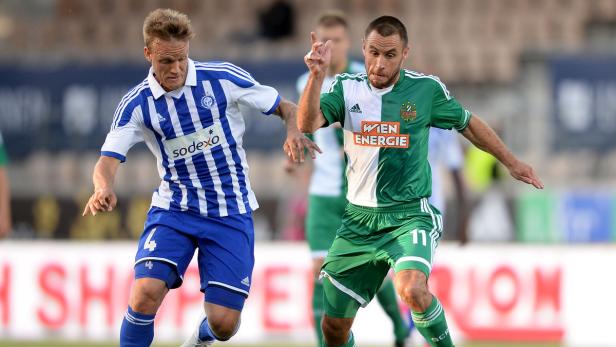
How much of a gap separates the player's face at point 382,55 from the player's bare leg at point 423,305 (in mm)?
1039

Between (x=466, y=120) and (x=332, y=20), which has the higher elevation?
(x=332, y=20)

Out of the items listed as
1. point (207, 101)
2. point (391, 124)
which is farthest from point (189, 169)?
point (391, 124)

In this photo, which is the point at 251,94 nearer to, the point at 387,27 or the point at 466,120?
the point at 387,27

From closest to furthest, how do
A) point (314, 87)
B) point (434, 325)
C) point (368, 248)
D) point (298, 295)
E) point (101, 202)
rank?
point (101, 202), point (314, 87), point (434, 325), point (368, 248), point (298, 295)

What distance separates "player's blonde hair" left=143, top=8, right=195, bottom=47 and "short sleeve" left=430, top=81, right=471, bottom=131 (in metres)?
1.38

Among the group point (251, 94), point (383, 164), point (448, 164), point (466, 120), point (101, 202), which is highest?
point (251, 94)

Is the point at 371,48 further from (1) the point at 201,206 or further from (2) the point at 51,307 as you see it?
(2) the point at 51,307

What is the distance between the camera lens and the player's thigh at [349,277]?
6840 mm

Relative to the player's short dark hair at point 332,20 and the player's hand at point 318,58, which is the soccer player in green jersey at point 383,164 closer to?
the player's hand at point 318,58

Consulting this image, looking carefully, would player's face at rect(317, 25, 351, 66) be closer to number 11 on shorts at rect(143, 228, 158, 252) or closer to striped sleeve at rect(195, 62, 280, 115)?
striped sleeve at rect(195, 62, 280, 115)

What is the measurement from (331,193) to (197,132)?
2.13 meters

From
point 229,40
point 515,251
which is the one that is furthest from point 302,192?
point 515,251

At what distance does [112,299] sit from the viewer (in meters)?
11.8

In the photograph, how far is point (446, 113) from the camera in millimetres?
6859
